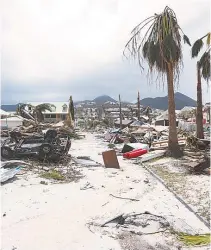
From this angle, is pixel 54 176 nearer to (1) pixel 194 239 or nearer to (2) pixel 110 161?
(2) pixel 110 161

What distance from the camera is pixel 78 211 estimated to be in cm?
684

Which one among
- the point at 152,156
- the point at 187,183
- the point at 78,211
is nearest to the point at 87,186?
the point at 78,211

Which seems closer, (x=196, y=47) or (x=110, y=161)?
(x=110, y=161)

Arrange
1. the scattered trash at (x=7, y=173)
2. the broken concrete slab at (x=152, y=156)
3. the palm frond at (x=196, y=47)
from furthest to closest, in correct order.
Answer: the palm frond at (x=196, y=47), the broken concrete slab at (x=152, y=156), the scattered trash at (x=7, y=173)

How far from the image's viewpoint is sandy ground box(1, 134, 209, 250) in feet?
17.4

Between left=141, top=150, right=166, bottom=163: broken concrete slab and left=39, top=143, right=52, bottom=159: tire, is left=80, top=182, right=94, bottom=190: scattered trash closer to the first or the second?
left=39, top=143, right=52, bottom=159: tire

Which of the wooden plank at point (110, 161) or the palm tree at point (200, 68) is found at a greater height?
the palm tree at point (200, 68)

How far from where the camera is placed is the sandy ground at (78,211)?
530cm

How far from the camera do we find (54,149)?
12664 mm

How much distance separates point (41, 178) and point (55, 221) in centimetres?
360

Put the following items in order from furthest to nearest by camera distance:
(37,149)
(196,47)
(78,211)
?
1. (196,47)
2. (37,149)
3. (78,211)

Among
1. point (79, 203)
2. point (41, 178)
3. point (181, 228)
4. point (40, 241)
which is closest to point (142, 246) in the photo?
point (181, 228)

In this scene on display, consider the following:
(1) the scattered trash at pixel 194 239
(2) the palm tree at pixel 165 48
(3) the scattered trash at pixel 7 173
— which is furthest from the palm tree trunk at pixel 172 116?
(1) the scattered trash at pixel 194 239

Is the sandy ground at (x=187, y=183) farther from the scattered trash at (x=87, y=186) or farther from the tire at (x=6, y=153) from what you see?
the tire at (x=6, y=153)
